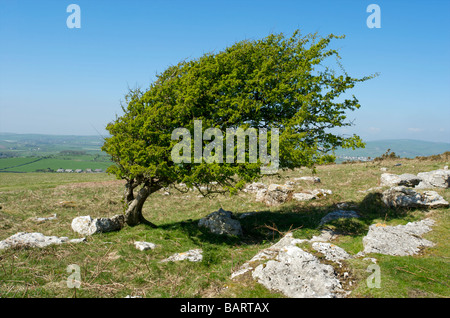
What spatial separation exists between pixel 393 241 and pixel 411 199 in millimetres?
8704

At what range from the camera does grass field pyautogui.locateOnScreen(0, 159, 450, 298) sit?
393 inches

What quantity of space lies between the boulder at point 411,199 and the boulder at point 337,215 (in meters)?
2.89

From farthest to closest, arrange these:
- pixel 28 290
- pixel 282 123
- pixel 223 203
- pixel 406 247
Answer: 1. pixel 223 203
2. pixel 282 123
3. pixel 406 247
4. pixel 28 290

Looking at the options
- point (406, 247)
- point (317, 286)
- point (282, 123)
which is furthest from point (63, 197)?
point (406, 247)

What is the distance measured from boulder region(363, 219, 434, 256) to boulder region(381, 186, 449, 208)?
17.3 ft

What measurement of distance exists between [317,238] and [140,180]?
12.1 meters

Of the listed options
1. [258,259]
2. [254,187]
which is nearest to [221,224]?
[258,259]

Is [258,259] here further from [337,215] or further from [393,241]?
[337,215]

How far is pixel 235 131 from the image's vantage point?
54.9 feet

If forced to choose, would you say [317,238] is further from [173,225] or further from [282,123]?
[173,225]

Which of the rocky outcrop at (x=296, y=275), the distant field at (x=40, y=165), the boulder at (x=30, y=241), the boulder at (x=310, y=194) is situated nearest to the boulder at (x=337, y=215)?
the boulder at (x=310, y=194)

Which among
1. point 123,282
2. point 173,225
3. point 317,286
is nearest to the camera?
point 317,286

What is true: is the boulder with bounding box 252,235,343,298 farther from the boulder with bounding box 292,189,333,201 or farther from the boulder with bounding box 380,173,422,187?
the boulder with bounding box 380,173,422,187

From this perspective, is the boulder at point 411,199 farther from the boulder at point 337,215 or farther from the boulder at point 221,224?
the boulder at point 221,224
